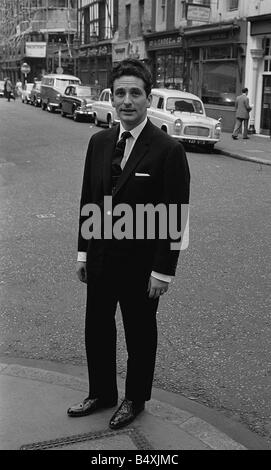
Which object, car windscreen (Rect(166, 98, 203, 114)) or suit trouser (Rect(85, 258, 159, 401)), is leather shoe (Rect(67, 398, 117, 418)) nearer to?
suit trouser (Rect(85, 258, 159, 401))

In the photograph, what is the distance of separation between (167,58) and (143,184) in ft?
94.5

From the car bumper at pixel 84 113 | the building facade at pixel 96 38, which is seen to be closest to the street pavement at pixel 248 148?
the car bumper at pixel 84 113

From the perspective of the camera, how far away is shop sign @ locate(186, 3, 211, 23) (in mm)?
23969

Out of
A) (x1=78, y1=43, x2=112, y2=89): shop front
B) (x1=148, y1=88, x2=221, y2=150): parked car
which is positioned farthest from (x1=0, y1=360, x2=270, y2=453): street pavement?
(x1=78, y1=43, x2=112, y2=89): shop front

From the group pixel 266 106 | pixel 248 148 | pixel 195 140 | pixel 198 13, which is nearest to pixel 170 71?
pixel 198 13

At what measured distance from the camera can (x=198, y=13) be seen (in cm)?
2405

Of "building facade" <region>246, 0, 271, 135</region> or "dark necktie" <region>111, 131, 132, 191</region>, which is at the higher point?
"building facade" <region>246, 0, 271, 135</region>

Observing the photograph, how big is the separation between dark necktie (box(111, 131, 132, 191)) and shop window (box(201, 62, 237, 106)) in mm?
21288

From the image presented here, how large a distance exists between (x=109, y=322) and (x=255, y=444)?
1.07 m

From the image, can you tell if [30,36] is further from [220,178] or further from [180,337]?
[180,337]

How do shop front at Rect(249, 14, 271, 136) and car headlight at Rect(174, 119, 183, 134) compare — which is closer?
car headlight at Rect(174, 119, 183, 134)

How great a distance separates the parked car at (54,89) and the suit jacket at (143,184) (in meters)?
29.4

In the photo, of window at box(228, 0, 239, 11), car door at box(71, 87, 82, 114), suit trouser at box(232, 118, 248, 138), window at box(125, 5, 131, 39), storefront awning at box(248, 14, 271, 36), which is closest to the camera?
storefront awning at box(248, 14, 271, 36)
